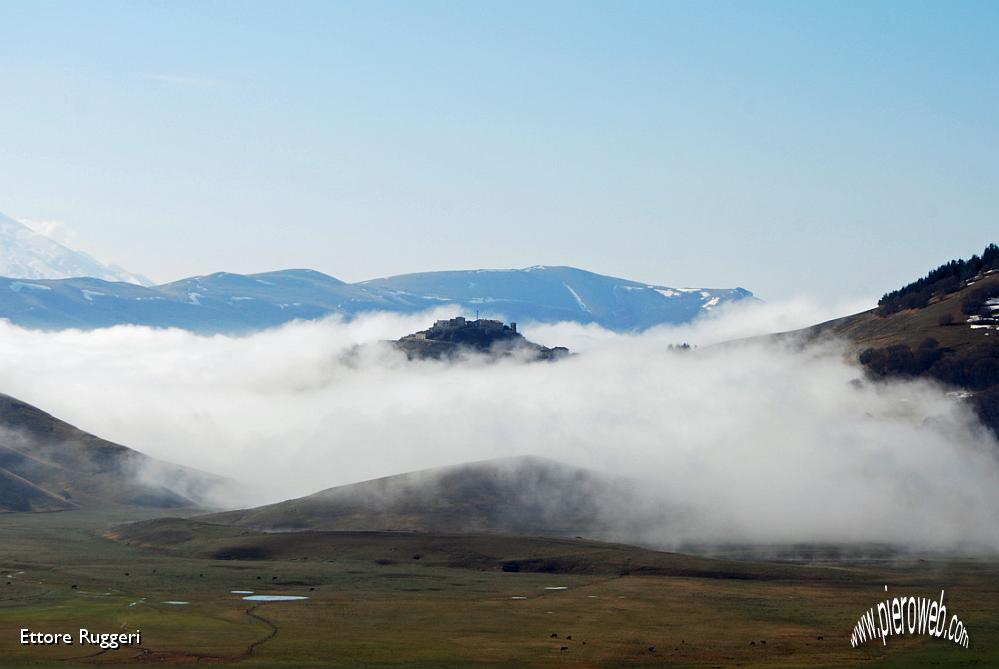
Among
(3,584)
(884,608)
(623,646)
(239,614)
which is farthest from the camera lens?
(3,584)

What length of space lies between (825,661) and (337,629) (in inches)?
2104

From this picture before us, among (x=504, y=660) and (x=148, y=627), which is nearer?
(x=504, y=660)

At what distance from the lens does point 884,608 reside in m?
180

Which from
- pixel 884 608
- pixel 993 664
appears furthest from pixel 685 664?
pixel 884 608

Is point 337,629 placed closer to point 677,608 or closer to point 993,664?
point 677,608

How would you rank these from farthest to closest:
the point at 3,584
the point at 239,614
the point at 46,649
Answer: the point at 3,584
the point at 239,614
the point at 46,649

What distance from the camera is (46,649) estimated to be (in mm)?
134375

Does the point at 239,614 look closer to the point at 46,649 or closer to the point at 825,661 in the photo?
the point at 46,649

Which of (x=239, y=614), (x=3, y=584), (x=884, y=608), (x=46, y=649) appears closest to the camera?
(x=46, y=649)

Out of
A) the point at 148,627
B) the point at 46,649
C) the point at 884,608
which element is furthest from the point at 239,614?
the point at 884,608

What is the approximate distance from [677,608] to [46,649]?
267 feet

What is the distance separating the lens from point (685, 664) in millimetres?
136625

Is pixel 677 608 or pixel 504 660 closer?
pixel 504 660

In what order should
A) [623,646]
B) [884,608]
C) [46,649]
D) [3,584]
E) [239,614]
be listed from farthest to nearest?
[3,584]
[884,608]
[239,614]
[623,646]
[46,649]
